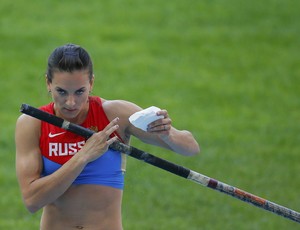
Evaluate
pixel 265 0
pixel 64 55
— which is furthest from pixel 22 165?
pixel 265 0

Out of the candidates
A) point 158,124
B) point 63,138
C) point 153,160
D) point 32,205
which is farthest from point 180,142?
point 32,205

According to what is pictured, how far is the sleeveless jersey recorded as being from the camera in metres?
5.58

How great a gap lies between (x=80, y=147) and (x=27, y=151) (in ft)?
0.99

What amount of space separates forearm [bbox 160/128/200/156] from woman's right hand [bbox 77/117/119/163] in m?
0.40

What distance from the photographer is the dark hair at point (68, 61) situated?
5.46m

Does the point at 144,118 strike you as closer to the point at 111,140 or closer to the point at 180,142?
the point at 111,140

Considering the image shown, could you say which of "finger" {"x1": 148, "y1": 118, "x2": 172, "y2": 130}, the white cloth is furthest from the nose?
"finger" {"x1": 148, "y1": 118, "x2": 172, "y2": 130}

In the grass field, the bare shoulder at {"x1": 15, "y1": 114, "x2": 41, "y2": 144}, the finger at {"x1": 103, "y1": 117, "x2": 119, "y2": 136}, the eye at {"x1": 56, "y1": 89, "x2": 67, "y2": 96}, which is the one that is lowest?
the grass field

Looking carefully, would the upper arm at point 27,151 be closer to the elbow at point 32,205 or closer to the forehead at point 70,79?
the elbow at point 32,205

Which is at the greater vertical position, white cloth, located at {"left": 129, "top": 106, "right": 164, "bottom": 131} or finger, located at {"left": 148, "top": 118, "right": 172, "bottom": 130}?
white cloth, located at {"left": 129, "top": 106, "right": 164, "bottom": 131}

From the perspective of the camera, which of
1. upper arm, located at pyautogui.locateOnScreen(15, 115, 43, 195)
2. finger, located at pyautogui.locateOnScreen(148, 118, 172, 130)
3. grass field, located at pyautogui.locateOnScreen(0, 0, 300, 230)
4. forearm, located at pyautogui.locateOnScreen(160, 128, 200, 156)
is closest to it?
finger, located at pyautogui.locateOnScreen(148, 118, 172, 130)

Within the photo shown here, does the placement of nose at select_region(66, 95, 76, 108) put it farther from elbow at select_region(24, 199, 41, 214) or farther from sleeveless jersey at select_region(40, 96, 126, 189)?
elbow at select_region(24, 199, 41, 214)

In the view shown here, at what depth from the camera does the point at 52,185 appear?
5.35 metres

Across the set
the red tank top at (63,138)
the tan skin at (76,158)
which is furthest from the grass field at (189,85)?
the red tank top at (63,138)
